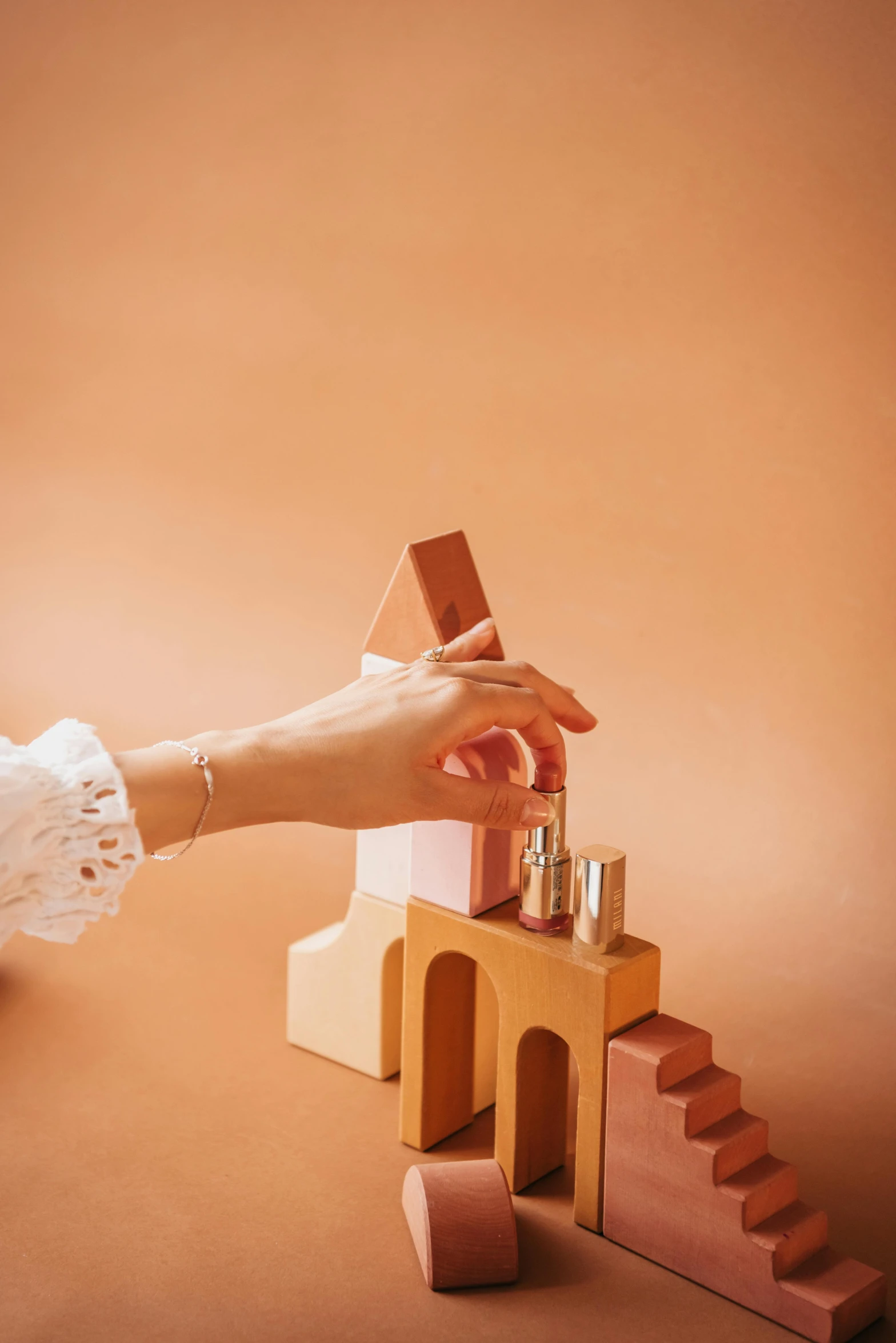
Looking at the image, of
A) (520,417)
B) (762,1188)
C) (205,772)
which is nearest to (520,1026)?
(762,1188)

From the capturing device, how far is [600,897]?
88cm

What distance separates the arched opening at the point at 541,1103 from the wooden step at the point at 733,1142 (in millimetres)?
136

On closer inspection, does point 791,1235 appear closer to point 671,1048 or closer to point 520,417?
point 671,1048

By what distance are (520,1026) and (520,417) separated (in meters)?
0.90

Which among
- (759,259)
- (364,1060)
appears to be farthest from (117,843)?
(759,259)

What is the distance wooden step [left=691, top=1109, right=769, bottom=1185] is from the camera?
0.83 m

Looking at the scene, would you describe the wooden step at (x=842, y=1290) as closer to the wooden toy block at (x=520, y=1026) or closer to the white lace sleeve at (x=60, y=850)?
the wooden toy block at (x=520, y=1026)

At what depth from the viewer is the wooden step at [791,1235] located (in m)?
0.81

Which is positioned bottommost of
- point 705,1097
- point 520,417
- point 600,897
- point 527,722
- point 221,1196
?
point 221,1196

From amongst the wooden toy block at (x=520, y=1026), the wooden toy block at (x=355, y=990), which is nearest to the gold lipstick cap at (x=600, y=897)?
the wooden toy block at (x=520, y=1026)

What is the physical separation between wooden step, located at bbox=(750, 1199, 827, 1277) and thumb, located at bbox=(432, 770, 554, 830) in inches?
11.7

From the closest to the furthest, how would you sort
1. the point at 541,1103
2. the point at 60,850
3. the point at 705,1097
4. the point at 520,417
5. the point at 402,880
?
1. the point at 60,850
2. the point at 705,1097
3. the point at 541,1103
4. the point at 402,880
5. the point at 520,417

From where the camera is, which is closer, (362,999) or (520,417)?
(362,999)

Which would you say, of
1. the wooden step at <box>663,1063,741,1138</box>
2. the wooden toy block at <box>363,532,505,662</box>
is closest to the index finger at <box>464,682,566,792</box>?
the wooden toy block at <box>363,532,505,662</box>
